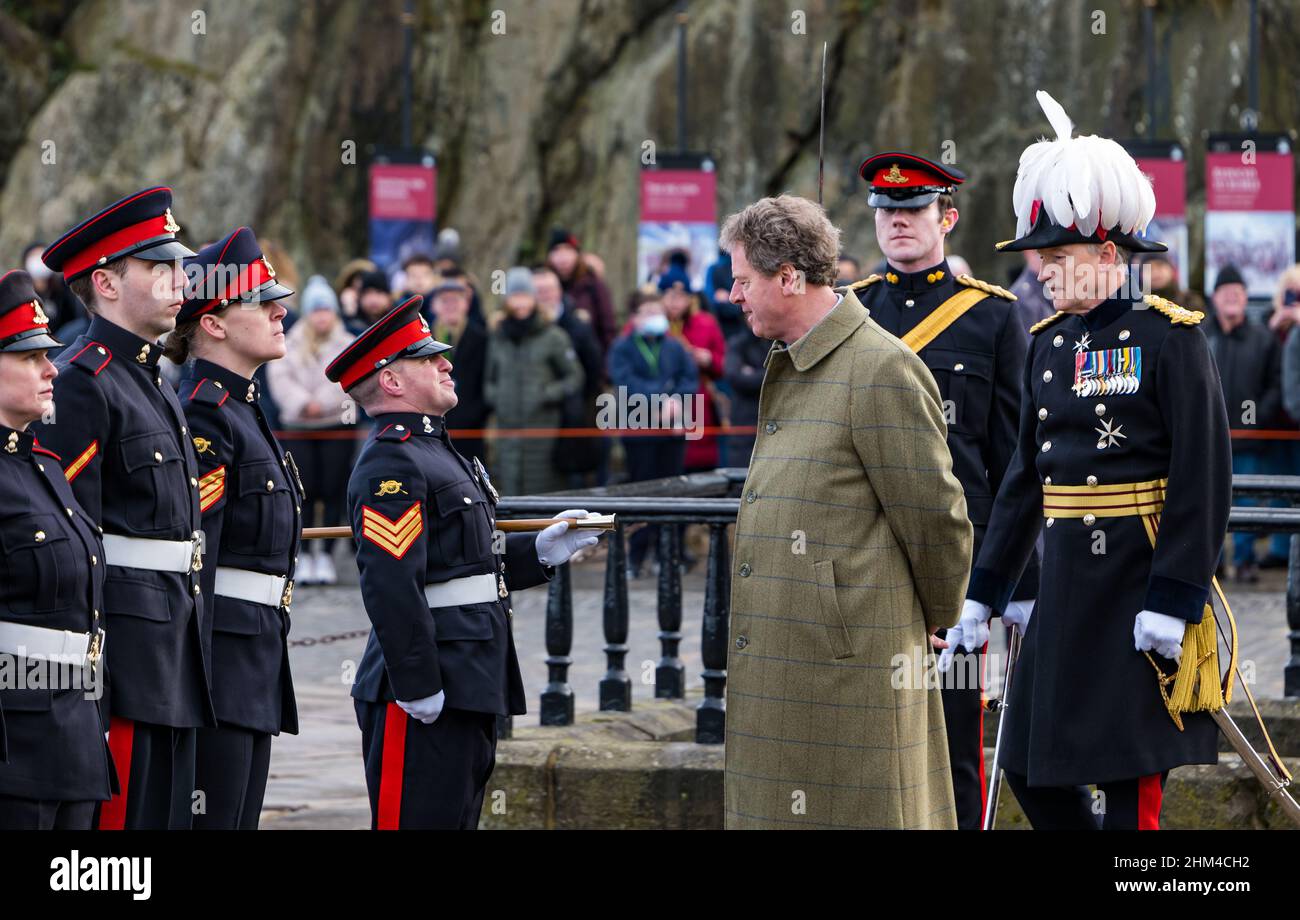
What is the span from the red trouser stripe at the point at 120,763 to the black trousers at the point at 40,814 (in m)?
0.39

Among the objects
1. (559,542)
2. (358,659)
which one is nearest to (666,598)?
(559,542)

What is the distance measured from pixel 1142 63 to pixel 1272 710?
15994mm

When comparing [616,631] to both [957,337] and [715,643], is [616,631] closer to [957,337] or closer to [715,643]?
[715,643]

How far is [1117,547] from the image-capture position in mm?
5707

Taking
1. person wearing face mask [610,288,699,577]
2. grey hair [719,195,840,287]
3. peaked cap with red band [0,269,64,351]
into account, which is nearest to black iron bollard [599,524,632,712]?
grey hair [719,195,840,287]

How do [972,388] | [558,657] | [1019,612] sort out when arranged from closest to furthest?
[1019,612], [972,388], [558,657]

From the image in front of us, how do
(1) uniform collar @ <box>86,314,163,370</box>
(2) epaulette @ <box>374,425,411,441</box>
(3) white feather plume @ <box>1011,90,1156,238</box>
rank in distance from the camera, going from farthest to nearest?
1. (2) epaulette @ <box>374,425,411,441</box>
2. (3) white feather plume @ <box>1011,90,1156,238</box>
3. (1) uniform collar @ <box>86,314,163,370</box>

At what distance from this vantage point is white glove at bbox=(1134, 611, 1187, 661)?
5492mm

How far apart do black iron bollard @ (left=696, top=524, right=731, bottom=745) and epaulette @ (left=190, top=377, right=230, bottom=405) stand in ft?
7.24

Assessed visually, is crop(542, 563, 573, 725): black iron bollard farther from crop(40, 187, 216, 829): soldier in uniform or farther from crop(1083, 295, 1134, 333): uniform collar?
crop(1083, 295, 1134, 333): uniform collar

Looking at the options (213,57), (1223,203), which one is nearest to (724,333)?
(1223,203)

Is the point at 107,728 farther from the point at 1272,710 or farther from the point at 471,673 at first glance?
the point at 1272,710

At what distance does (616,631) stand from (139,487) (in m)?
2.92

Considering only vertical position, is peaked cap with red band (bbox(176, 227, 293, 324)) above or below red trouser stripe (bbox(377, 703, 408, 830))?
above
